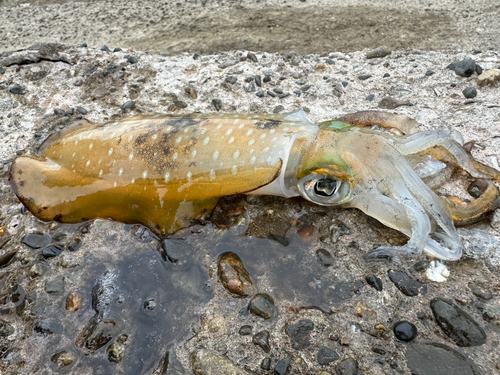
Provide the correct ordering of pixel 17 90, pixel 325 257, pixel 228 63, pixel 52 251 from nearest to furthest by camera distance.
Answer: pixel 325 257 < pixel 52 251 < pixel 17 90 < pixel 228 63

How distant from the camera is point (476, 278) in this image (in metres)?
2.93

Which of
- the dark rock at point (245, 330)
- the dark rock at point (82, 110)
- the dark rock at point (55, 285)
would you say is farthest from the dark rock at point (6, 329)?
the dark rock at point (82, 110)

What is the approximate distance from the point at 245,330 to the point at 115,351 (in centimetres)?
94

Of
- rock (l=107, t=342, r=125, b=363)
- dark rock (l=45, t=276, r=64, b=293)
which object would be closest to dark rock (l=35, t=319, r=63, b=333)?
dark rock (l=45, t=276, r=64, b=293)

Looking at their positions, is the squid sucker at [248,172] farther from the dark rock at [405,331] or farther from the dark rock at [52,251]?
the dark rock at [405,331]

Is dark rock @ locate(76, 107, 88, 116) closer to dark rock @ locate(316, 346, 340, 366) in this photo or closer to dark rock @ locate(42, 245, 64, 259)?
dark rock @ locate(42, 245, 64, 259)

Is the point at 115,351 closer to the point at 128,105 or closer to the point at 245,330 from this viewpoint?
the point at 245,330

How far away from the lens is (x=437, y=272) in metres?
2.96

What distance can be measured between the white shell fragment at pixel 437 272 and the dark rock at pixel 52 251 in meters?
3.08

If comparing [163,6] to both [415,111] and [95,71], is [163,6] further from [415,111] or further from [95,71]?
[415,111]

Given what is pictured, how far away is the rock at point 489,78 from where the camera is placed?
15.5 feet

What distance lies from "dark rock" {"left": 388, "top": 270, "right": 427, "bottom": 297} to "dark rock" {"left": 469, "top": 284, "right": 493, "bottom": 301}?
335mm

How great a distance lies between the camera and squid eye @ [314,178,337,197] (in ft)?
10.00

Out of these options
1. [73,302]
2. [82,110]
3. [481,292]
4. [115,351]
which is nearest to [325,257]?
[481,292]
